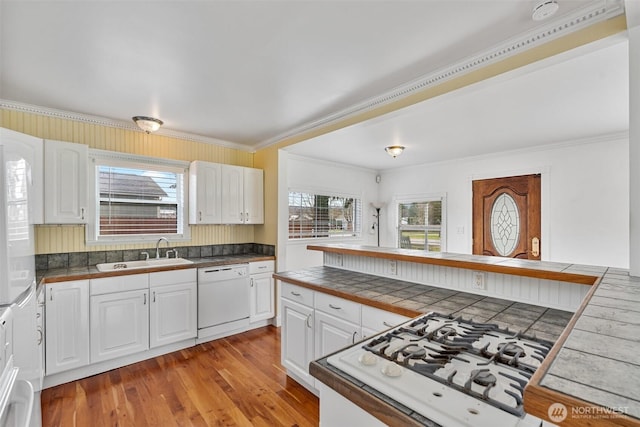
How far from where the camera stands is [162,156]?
368 centimetres

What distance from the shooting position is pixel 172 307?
3201 mm

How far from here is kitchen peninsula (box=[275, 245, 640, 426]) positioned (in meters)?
0.53

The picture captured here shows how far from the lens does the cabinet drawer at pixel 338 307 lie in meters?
2.03

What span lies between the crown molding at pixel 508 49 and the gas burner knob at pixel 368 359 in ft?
6.37

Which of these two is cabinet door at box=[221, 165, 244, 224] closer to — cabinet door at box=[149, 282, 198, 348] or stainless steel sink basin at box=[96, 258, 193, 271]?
stainless steel sink basin at box=[96, 258, 193, 271]

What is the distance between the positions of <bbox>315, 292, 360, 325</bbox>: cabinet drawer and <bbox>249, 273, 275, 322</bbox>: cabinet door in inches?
69.2

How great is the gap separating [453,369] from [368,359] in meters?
0.29

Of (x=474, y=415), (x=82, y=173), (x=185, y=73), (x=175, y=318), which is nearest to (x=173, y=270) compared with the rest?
(x=175, y=318)

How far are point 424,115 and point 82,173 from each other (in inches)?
132

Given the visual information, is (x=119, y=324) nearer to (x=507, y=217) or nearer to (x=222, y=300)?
(x=222, y=300)

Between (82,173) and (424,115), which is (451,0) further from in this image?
(82,173)

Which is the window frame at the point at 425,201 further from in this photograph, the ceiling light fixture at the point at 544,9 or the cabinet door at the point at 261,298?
the ceiling light fixture at the point at 544,9

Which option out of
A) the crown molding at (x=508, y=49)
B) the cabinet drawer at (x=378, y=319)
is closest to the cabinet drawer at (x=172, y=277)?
the cabinet drawer at (x=378, y=319)

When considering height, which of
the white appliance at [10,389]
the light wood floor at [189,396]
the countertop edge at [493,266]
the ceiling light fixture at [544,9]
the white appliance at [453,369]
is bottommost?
the light wood floor at [189,396]
